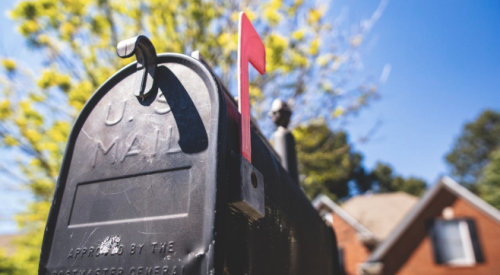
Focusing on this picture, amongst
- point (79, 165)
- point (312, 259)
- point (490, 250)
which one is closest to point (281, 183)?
point (312, 259)

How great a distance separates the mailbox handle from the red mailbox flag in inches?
15.3

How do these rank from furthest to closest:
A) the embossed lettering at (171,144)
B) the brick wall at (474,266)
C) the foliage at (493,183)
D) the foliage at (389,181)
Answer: the foliage at (389,181), the foliage at (493,183), the brick wall at (474,266), the embossed lettering at (171,144)

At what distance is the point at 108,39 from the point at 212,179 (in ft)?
21.2

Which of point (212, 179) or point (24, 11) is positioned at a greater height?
point (24, 11)

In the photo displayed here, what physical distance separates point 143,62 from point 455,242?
547 inches

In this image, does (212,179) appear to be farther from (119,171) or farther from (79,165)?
(79,165)

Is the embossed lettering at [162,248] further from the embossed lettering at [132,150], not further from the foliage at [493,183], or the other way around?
the foliage at [493,183]

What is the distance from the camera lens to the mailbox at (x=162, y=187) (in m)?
1.04

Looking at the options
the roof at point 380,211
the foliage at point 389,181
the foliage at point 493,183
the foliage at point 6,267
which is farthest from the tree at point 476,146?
the foliage at point 6,267

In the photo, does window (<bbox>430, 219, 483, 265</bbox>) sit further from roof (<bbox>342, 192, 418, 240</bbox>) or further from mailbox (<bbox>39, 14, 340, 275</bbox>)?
mailbox (<bbox>39, 14, 340, 275</bbox>)

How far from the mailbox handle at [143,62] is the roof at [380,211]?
1718cm

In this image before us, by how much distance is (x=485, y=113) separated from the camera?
4372 centimetres

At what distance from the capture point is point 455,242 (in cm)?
1179

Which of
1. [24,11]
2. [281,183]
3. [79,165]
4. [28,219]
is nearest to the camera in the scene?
[79,165]
